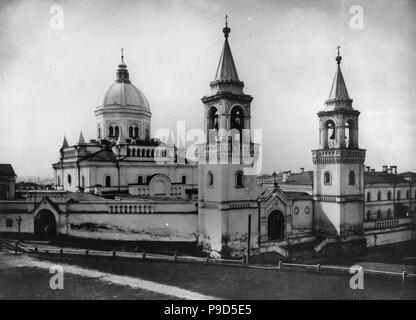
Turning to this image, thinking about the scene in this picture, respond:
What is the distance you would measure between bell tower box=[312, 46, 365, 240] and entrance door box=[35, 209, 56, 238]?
19465mm

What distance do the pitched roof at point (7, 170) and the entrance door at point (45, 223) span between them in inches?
→ 245

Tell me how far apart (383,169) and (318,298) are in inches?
1343

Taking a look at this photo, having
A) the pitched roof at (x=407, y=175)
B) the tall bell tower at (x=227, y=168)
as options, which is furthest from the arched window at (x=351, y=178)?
the pitched roof at (x=407, y=175)

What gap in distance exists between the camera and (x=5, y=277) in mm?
18812

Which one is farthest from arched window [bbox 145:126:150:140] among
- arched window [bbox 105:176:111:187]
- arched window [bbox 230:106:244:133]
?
arched window [bbox 230:106:244:133]

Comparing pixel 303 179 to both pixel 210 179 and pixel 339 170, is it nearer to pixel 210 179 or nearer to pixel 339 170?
pixel 339 170

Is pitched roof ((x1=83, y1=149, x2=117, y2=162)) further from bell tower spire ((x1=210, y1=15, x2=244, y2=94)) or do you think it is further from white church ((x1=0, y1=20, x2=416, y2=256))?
bell tower spire ((x1=210, y1=15, x2=244, y2=94))

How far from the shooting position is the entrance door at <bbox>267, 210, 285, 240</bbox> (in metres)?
27.9

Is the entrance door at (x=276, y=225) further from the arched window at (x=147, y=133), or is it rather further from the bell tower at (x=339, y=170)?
the arched window at (x=147, y=133)

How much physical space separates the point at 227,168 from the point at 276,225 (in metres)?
6.79

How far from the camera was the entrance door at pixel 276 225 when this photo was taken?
27.9 m

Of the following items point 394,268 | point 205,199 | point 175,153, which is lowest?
point 394,268
